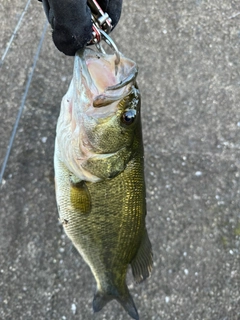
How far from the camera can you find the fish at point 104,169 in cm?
138

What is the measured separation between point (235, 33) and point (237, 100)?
57cm

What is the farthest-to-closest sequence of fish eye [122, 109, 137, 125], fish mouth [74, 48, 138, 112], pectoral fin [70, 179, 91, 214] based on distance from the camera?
pectoral fin [70, 179, 91, 214] → fish eye [122, 109, 137, 125] → fish mouth [74, 48, 138, 112]

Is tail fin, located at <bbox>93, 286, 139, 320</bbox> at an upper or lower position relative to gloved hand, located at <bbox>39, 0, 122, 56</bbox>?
lower

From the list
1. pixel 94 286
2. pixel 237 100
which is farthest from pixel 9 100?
pixel 237 100

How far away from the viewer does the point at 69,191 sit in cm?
166

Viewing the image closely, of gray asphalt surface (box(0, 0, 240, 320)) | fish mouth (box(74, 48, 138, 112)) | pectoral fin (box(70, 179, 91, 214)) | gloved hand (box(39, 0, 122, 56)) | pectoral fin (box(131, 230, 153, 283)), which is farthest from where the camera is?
gray asphalt surface (box(0, 0, 240, 320))

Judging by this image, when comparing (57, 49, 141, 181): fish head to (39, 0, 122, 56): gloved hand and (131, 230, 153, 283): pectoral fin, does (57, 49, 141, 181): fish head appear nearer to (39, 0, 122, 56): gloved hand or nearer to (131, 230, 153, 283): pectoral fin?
(39, 0, 122, 56): gloved hand

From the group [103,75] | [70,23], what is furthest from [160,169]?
[70,23]

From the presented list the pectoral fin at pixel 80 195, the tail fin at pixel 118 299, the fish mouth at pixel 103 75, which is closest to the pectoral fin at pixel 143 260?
the tail fin at pixel 118 299

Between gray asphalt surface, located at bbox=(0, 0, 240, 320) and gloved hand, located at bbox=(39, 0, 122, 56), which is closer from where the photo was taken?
gloved hand, located at bbox=(39, 0, 122, 56)

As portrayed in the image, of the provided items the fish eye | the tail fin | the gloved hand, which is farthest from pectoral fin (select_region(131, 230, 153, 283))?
the gloved hand

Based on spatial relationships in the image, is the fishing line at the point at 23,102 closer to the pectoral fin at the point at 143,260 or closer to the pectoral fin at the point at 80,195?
the pectoral fin at the point at 80,195

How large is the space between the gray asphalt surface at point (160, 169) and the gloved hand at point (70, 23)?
118 centimetres

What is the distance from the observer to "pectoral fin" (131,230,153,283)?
182cm
